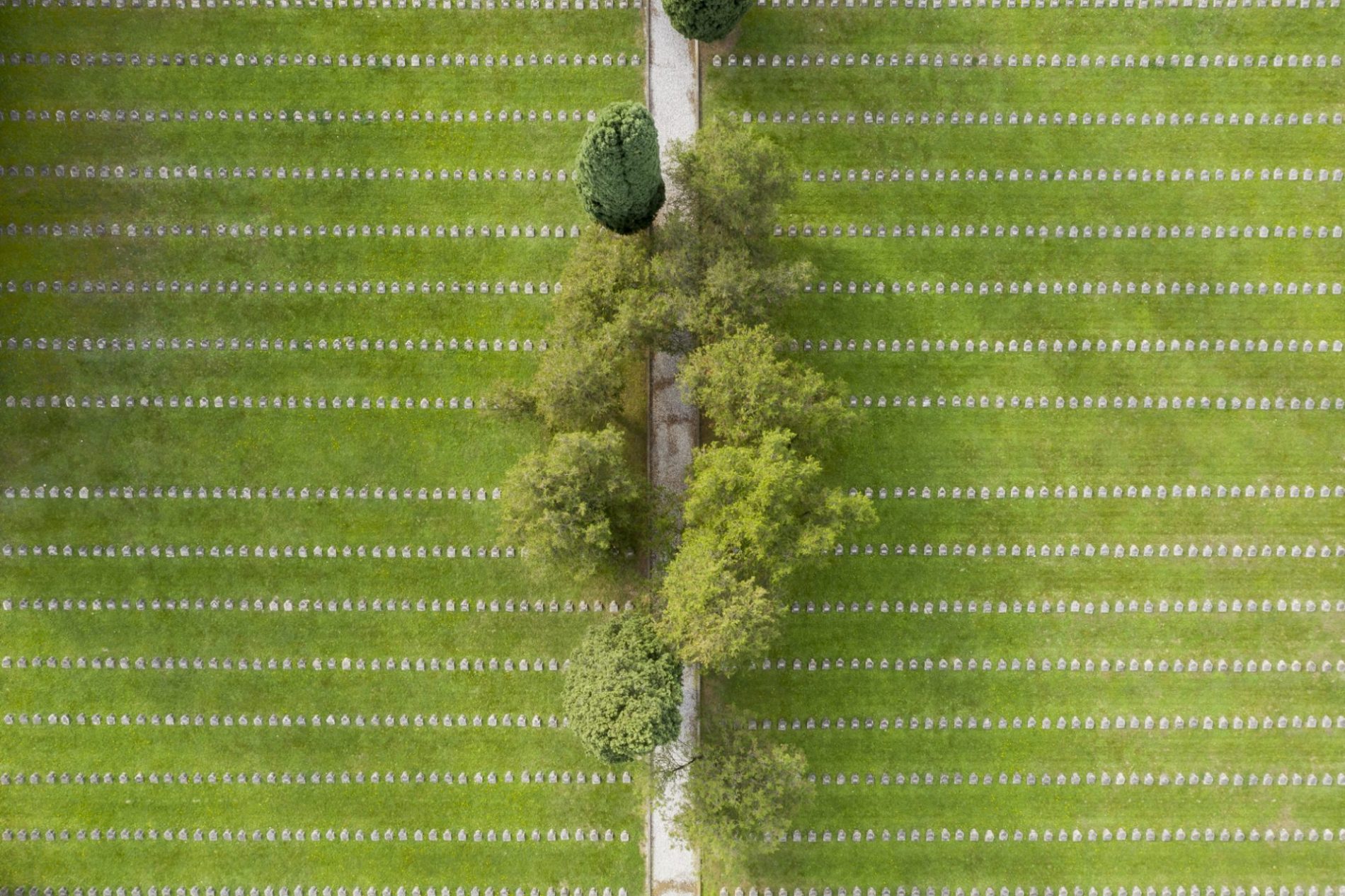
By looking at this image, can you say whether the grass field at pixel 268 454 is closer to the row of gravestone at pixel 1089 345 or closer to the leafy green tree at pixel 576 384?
the leafy green tree at pixel 576 384

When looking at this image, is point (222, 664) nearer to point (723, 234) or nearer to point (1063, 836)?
point (723, 234)

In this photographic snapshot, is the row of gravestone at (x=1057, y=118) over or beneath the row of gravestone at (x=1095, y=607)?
over

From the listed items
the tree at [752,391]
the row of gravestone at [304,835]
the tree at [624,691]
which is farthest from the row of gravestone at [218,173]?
the row of gravestone at [304,835]

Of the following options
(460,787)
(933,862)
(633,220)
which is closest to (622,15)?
(633,220)

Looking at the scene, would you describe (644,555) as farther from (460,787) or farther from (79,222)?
(79,222)

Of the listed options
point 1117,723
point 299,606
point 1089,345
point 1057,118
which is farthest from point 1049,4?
point 299,606

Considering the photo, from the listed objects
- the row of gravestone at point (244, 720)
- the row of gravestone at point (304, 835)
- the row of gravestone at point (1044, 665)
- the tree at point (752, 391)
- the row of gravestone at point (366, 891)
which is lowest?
the row of gravestone at point (366, 891)
